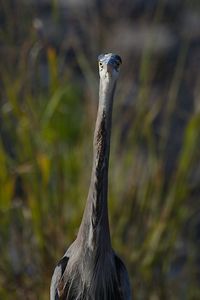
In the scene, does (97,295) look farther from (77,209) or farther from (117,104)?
(117,104)

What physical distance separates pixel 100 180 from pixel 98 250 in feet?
0.53

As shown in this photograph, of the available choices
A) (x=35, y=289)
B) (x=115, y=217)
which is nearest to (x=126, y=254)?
(x=115, y=217)

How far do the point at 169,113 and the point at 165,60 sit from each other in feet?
4.34

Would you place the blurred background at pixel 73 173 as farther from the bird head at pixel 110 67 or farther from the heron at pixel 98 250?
the bird head at pixel 110 67

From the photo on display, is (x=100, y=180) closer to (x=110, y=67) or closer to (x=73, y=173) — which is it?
(x=110, y=67)

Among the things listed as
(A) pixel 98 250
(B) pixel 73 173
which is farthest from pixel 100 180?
(B) pixel 73 173

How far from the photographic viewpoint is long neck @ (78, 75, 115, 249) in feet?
4.49

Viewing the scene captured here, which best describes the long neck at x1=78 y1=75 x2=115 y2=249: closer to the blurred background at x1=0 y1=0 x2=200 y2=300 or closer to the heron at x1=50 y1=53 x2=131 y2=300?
the heron at x1=50 y1=53 x2=131 y2=300

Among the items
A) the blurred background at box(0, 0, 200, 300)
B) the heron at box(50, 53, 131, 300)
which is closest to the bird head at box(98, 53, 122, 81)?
the heron at box(50, 53, 131, 300)

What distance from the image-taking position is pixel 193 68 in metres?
2.75

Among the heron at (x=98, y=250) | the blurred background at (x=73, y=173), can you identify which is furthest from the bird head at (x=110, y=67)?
the blurred background at (x=73, y=173)

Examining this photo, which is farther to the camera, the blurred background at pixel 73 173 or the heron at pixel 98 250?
the blurred background at pixel 73 173

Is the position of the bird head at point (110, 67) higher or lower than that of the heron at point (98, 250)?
higher

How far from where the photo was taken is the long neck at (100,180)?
1368 millimetres
